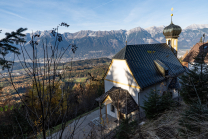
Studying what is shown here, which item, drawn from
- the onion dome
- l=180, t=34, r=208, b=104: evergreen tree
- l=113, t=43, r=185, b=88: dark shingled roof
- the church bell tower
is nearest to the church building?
l=113, t=43, r=185, b=88: dark shingled roof

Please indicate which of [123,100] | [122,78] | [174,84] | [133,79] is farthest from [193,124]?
[174,84]

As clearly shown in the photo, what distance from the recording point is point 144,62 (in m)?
14.4

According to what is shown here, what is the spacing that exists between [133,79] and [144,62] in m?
3.11

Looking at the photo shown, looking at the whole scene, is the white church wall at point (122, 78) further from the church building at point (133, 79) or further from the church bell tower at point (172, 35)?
the church bell tower at point (172, 35)

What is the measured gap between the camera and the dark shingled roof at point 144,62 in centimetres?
1302

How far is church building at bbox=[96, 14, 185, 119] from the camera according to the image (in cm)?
1255

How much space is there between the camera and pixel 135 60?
1392 centimetres

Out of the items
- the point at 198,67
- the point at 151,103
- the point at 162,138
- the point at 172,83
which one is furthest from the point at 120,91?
the point at 162,138

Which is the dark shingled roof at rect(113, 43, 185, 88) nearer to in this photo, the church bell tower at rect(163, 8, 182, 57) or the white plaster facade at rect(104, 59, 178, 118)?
the white plaster facade at rect(104, 59, 178, 118)

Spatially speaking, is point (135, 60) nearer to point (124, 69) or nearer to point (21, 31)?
point (124, 69)

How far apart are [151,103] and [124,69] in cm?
581

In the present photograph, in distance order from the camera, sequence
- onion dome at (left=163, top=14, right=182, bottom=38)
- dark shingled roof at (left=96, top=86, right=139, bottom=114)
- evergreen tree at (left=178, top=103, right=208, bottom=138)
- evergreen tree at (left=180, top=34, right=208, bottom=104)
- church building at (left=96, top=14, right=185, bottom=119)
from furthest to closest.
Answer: onion dome at (left=163, top=14, right=182, bottom=38)
church building at (left=96, top=14, right=185, bottom=119)
dark shingled roof at (left=96, top=86, right=139, bottom=114)
evergreen tree at (left=180, top=34, right=208, bottom=104)
evergreen tree at (left=178, top=103, right=208, bottom=138)

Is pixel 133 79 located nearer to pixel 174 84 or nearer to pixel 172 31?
pixel 174 84

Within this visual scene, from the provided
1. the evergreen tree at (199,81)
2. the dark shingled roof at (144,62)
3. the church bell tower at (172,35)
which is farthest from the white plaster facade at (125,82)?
the church bell tower at (172,35)
